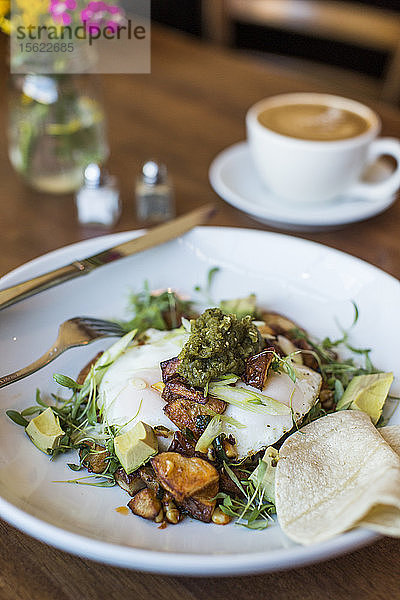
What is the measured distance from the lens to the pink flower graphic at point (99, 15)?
4.27 feet

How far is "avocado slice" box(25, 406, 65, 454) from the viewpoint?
841 millimetres

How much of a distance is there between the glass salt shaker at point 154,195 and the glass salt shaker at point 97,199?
55 mm

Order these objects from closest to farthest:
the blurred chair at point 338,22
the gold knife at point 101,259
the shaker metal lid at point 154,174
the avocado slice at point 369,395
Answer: the avocado slice at point 369,395 < the gold knife at point 101,259 < the shaker metal lid at point 154,174 < the blurred chair at point 338,22

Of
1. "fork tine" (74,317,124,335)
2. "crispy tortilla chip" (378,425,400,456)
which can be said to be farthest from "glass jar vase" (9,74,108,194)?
"crispy tortilla chip" (378,425,400,456)

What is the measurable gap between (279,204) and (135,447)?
0.86m

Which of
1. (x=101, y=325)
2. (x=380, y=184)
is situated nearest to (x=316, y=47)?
(x=380, y=184)

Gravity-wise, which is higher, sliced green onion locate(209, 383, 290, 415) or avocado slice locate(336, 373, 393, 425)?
sliced green onion locate(209, 383, 290, 415)

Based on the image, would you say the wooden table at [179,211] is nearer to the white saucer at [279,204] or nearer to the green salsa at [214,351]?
the white saucer at [279,204]

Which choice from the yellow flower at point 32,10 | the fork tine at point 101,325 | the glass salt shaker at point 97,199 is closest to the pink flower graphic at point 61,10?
the yellow flower at point 32,10

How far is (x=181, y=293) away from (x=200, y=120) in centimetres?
85

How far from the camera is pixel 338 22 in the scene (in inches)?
90.0

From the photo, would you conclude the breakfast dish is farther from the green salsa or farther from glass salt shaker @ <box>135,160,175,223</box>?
glass salt shaker @ <box>135,160,175,223</box>

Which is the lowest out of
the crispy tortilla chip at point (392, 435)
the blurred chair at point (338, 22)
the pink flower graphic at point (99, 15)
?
the crispy tortilla chip at point (392, 435)

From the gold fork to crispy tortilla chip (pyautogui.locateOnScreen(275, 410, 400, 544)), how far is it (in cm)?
37
